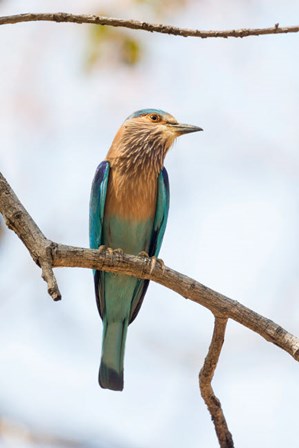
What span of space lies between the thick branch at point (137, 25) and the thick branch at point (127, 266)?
0.78 metres

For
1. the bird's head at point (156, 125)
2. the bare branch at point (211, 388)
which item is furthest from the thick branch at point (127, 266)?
the bird's head at point (156, 125)

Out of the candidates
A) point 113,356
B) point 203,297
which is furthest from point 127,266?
point 113,356

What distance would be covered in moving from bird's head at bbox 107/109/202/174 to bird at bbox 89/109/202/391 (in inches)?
0.6

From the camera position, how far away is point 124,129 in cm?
659

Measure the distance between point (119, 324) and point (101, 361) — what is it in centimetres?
30

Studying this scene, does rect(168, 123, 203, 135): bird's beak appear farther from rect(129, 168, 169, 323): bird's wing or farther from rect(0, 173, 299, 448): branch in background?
rect(0, 173, 299, 448): branch in background

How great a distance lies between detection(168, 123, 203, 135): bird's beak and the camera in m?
6.31

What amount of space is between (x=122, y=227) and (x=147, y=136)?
0.99 meters

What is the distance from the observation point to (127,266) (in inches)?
175

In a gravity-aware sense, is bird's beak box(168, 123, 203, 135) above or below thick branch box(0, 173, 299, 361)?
above

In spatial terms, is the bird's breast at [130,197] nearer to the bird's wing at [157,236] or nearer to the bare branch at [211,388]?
the bird's wing at [157,236]

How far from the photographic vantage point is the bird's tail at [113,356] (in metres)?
5.98

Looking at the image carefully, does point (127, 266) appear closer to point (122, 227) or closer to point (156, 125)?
point (122, 227)

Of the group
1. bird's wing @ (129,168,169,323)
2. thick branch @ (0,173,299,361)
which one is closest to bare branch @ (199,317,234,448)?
thick branch @ (0,173,299,361)
